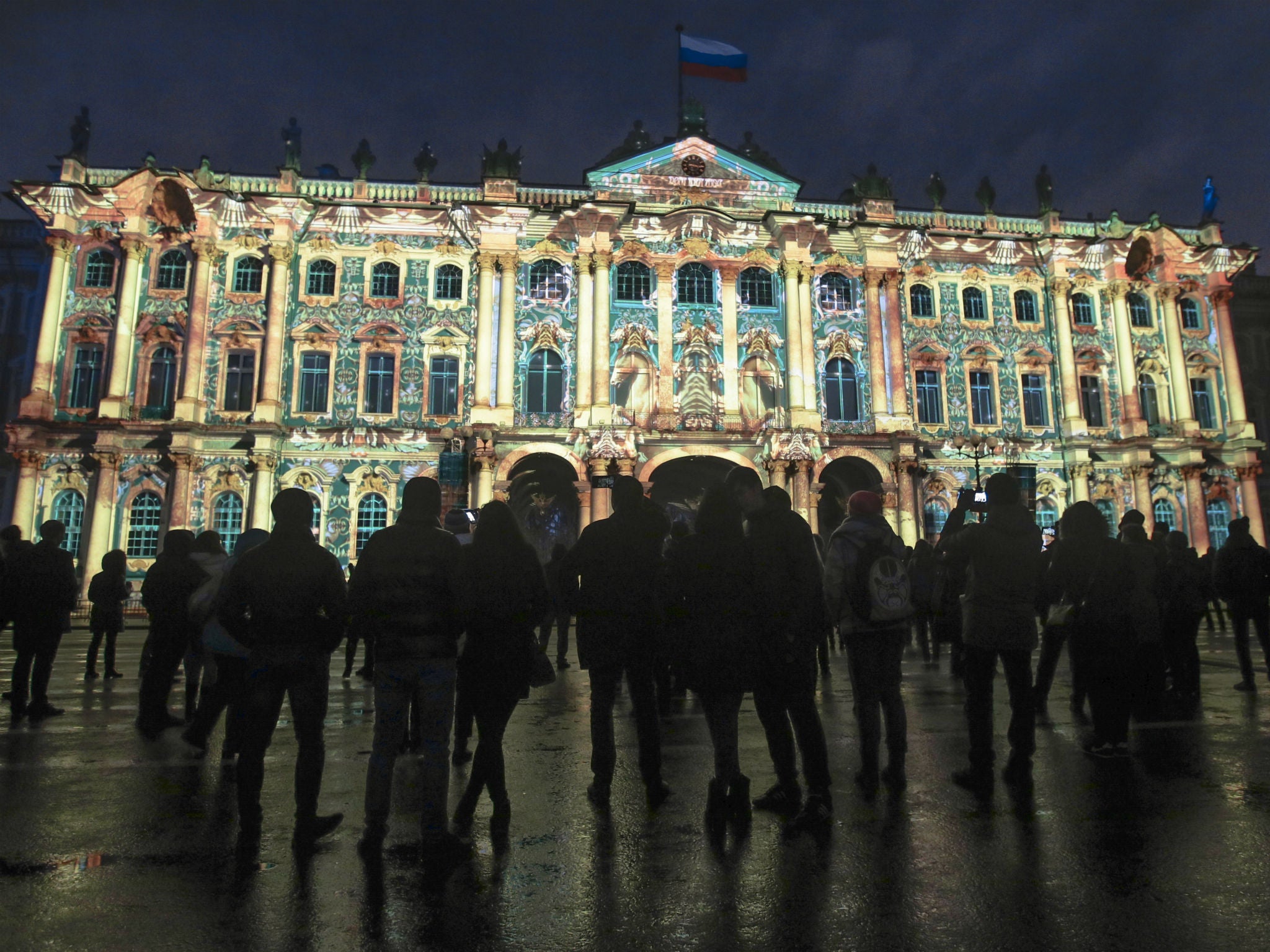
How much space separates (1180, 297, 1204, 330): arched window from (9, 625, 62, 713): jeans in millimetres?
36030

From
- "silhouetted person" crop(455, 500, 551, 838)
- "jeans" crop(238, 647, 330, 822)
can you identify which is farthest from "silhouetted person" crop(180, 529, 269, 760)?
"silhouetted person" crop(455, 500, 551, 838)

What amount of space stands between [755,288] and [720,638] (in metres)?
25.3

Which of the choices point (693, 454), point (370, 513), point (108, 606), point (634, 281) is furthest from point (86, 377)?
point (693, 454)

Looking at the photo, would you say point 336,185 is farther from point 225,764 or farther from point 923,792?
point 923,792

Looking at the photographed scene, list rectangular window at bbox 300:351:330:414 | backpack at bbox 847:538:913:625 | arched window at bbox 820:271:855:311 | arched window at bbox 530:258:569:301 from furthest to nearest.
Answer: arched window at bbox 820:271:855:311 < arched window at bbox 530:258:569:301 < rectangular window at bbox 300:351:330:414 < backpack at bbox 847:538:913:625

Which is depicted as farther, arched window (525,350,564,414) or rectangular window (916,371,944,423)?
rectangular window (916,371,944,423)

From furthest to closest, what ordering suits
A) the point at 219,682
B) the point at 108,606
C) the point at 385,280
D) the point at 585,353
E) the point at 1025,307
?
1. the point at 1025,307
2. the point at 385,280
3. the point at 585,353
4. the point at 108,606
5. the point at 219,682

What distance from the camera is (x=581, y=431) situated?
26.2 metres

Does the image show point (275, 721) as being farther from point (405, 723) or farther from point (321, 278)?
point (321, 278)

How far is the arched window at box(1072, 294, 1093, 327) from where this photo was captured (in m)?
30.3

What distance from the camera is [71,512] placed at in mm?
25359

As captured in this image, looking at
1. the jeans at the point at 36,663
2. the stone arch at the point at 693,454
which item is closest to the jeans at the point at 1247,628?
the jeans at the point at 36,663

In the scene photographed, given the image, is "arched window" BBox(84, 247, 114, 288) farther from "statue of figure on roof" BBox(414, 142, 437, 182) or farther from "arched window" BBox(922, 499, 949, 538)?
"arched window" BBox(922, 499, 949, 538)

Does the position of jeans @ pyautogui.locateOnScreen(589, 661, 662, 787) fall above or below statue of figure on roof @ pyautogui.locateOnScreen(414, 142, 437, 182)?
below
